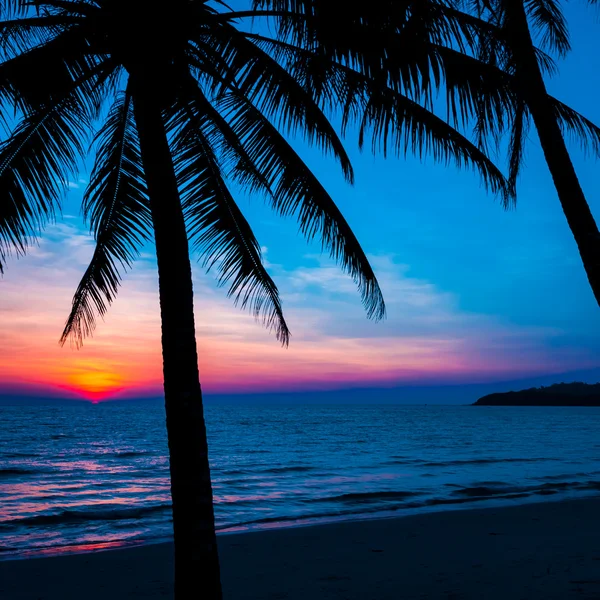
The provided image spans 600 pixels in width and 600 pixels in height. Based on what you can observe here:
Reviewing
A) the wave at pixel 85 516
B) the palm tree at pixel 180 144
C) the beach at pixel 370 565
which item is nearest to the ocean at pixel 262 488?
the wave at pixel 85 516

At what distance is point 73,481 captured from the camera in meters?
20.0

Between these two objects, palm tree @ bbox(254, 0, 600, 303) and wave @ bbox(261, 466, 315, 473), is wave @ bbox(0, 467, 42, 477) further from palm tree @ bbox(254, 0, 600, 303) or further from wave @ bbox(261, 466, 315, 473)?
palm tree @ bbox(254, 0, 600, 303)

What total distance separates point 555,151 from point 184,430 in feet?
11.5

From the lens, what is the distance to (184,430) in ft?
13.7

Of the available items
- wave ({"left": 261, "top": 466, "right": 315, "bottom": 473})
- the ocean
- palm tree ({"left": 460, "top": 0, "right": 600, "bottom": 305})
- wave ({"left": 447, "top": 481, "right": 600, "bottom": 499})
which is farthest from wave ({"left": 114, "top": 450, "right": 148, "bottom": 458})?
palm tree ({"left": 460, "top": 0, "right": 600, "bottom": 305})

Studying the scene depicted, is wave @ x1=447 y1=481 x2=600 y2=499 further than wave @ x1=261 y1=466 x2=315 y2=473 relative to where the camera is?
No

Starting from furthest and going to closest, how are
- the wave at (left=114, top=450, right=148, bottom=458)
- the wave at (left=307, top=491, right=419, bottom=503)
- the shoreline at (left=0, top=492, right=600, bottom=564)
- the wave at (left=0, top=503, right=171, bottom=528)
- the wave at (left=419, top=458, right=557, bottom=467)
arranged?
1. the wave at (left=114, top=450, right=148, bottom=458)
2. the wave at (left=419, top=458, right=557, bottom=467)
3. the wave at (left=307, top=491, right=419, bottom=503)
4. the wave at (left=0, top=503, right=171, bottom=528)
5. the shoreline at (left=0, top=492, right=600, bottom=564)

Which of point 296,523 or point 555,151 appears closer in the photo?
point 555,151

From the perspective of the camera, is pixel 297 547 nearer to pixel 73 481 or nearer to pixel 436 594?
pixel 436 594

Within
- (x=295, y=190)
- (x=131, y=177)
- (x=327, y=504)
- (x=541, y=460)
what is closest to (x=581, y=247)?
(x=295, y=190)

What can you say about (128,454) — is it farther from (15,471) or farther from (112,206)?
(112,206)

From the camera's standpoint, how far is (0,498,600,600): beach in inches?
258

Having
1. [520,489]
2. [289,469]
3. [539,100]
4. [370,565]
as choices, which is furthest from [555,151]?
[289,469]

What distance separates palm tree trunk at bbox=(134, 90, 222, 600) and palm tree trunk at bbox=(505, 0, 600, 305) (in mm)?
2911
